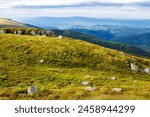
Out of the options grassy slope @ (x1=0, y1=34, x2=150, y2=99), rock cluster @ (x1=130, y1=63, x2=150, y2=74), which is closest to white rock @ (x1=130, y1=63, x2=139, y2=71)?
rock cluster @ (x1=130, y1=63, x2=150, y2=74)

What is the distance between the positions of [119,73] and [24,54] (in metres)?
21.1

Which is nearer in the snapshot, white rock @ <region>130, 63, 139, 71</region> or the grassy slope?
the grassy slope

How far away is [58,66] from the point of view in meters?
70.0

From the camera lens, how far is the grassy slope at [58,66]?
181 feet

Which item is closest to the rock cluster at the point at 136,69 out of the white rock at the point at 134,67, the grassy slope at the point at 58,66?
the white rock at the point at 134,67

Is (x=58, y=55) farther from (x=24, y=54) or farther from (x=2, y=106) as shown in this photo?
(x=2, y=106)

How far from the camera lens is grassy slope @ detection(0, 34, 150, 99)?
181 feet

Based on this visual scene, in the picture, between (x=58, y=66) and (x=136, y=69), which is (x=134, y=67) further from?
(x=58, y=66)

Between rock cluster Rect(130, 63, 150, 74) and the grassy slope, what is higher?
the grassy slope

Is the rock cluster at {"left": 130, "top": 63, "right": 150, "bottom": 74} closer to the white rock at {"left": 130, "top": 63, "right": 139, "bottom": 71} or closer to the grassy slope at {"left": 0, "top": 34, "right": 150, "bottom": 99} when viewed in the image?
the white rock at {"left": 130, "top": 63, "right": 139, "bottom": 71}

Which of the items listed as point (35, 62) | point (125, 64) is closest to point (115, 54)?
point (125, 64)

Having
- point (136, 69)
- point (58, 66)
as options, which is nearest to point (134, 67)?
point (136, 69)

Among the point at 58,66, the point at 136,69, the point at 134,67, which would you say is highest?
the point at 58,66

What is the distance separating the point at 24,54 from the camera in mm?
75688
